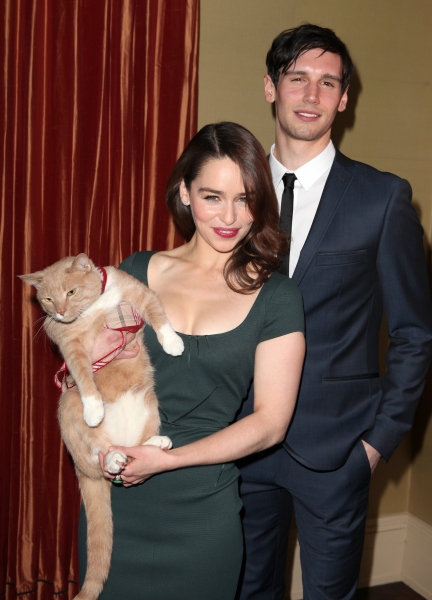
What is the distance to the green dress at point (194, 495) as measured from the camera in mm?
1657

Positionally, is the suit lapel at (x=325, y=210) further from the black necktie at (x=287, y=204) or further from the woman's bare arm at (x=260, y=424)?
the woman's bare arm at (x=260, y=424)

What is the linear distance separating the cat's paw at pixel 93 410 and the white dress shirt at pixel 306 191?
2.60ft

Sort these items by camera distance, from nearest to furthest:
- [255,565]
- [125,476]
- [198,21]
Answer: [125,476] → [255,565] → [198,21]

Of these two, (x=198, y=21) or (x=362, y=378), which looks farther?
(x=198, y=21)

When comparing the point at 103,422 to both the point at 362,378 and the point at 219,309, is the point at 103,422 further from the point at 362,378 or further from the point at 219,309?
the point at 362,378

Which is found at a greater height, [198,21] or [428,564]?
[198,21]

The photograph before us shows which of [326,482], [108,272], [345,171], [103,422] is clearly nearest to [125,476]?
[103,422]

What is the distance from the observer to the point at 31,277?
6.43 ft

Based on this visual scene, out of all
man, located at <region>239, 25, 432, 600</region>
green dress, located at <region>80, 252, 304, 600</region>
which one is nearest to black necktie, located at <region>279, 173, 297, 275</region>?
man, located at <region>239, 25, 432, 600</region>

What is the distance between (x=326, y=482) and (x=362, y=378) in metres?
0.35

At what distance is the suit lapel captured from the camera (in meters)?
2.03

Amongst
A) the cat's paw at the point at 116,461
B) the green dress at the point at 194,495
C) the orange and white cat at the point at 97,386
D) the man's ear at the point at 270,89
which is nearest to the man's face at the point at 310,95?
the man's ear at the point at 270,89

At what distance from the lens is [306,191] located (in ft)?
7.15

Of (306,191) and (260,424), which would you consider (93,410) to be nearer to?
(260,424)
